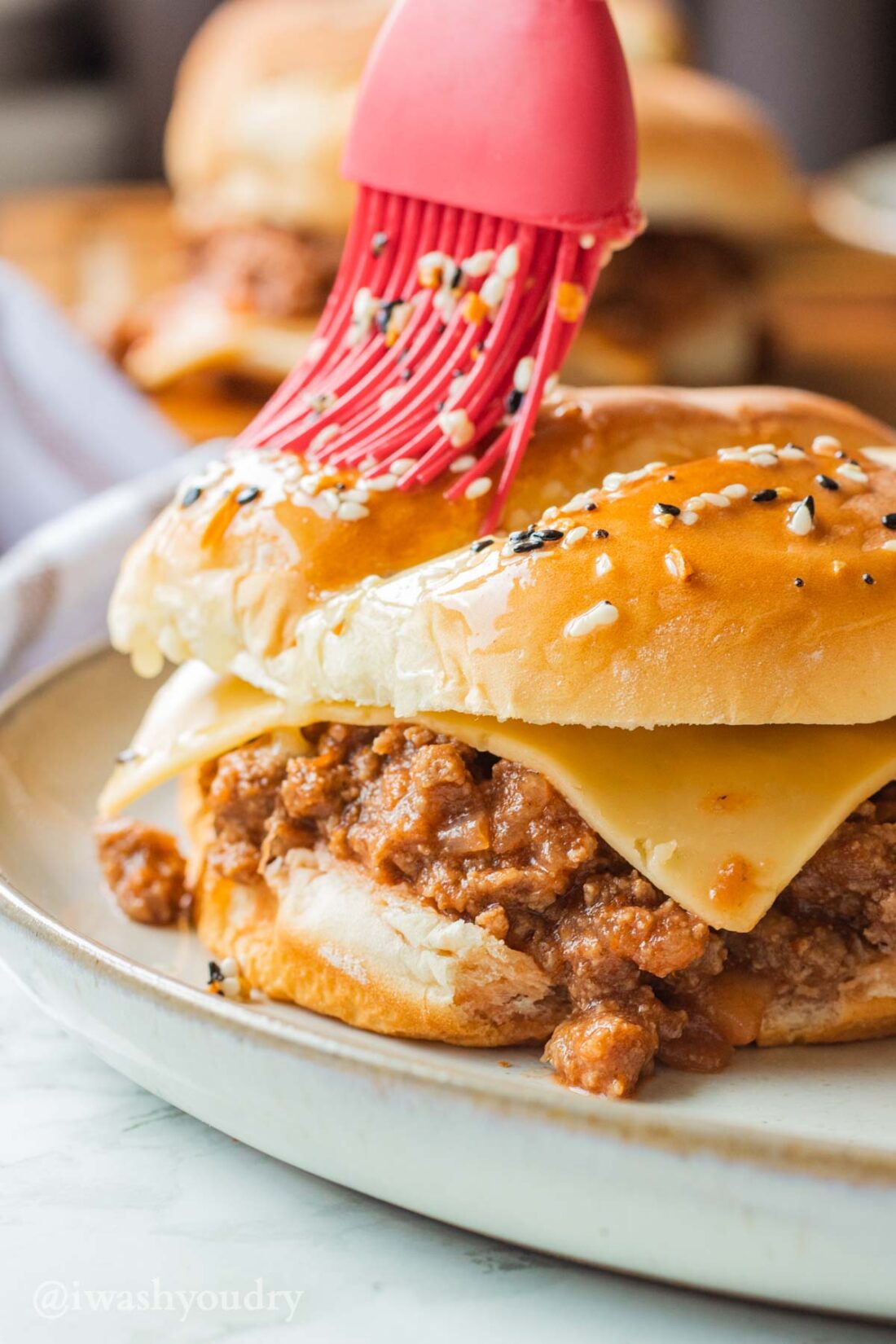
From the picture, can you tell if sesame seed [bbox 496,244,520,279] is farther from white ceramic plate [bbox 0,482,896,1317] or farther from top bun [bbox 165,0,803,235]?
top bun [bbox 165,0,803,235]

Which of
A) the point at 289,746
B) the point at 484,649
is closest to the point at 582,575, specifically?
the point at 484,649

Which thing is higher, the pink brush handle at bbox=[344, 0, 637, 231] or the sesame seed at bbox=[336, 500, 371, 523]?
the pink brush handle at bbox=[344, 0, 637, 231]

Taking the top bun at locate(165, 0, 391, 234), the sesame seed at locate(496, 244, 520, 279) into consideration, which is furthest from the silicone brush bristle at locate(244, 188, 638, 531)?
the top bun at locate(165, 0, 391, 234)

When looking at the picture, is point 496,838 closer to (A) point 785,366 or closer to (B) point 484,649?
(B) point 484,649

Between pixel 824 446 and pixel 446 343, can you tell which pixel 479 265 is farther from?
pixel 824 446

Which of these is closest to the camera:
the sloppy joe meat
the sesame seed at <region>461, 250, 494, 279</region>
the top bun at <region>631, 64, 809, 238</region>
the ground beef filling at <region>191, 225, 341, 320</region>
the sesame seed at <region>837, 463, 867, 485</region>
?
the sesame seed at <region>837, 463, 867, 485</region>

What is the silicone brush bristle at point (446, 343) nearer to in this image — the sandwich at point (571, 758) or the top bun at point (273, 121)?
the sandwich at point (571, 758)

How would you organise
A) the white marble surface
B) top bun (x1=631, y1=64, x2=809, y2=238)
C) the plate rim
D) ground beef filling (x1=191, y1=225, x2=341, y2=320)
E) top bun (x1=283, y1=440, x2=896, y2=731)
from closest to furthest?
the plate rim, the white marble surface, top bun (x1=283, y1=440, x2=896, y2=731), top bun (x1=631, y1=64, x2=809, y2=238), ground beef filling (x1=191, y1=225, x2=341, y2=320)
